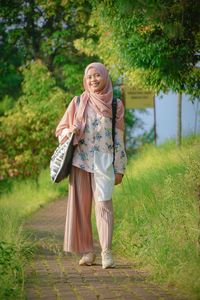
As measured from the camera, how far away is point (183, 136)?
20500 millimetres

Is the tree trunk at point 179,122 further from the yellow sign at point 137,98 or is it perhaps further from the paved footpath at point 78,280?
the paved footpath at point 78,280

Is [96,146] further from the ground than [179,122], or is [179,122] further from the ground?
[96,146]

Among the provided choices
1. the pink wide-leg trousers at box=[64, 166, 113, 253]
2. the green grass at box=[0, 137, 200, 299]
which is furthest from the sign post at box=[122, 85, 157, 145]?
the pink wide-leg trousers at box=[64, 166, 113, 253]

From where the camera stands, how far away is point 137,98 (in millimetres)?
23781

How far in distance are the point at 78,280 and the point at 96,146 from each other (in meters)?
1.53

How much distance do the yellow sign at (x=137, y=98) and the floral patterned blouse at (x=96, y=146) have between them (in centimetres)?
1443

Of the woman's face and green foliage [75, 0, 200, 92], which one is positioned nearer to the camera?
the woman's face

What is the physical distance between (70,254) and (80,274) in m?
1.79

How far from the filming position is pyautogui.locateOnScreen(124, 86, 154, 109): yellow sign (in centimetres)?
2354

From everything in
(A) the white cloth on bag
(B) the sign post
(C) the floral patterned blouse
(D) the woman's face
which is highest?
(D) the woman's face

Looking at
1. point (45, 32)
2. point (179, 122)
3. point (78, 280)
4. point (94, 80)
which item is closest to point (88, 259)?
point (78, 280)

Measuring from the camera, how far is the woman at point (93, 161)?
9.03 metres

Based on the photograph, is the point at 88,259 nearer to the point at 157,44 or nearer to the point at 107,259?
the point at 107,259

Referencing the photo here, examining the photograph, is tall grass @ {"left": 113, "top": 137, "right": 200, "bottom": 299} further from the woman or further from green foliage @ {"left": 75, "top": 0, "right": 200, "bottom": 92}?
green foliage @ {"left": 75, "top": 0, "right": 200, "bottom": 92}
